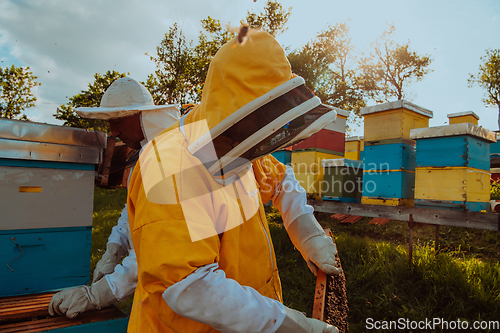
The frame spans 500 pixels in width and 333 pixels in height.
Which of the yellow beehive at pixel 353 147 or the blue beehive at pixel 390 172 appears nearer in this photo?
the blue beehive at pixel 390 172

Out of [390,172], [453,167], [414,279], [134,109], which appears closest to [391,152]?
[390,172]

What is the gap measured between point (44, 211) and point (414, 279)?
12.1 ft

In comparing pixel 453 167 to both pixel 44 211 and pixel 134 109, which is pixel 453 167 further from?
pixel 44 211


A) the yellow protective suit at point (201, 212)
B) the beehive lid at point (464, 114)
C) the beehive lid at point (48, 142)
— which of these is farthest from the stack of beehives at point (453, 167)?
the beehive lid at point (464, 114)

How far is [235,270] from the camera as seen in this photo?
3.33ft

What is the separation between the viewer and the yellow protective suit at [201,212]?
31.6 inches

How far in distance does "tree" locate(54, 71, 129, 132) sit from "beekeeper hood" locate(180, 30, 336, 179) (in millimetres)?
10659

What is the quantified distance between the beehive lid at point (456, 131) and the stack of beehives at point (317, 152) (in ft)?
6.44

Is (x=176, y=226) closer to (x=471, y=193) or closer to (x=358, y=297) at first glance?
(x=358, y=297)

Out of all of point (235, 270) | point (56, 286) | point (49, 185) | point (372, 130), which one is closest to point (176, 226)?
point (235, 270)

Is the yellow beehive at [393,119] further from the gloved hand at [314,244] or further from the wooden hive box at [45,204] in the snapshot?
the wooden hive box at [45,204]

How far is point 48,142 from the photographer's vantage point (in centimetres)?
212

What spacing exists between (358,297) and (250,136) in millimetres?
3120

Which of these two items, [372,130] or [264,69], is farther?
[372,130]
